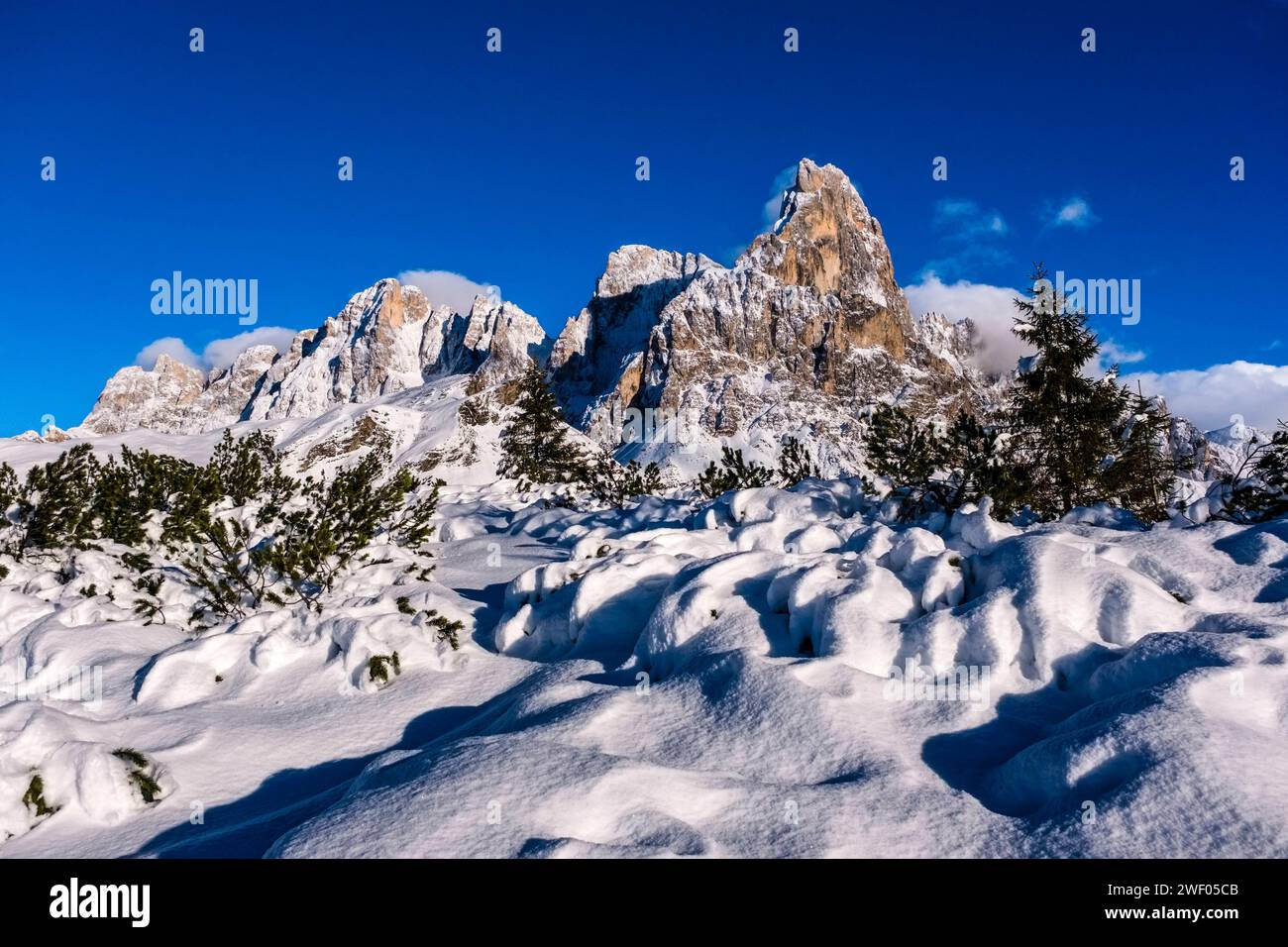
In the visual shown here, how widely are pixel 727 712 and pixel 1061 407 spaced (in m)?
16.0

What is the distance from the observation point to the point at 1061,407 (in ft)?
57.1

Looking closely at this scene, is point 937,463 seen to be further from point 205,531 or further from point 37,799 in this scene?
point 37,799

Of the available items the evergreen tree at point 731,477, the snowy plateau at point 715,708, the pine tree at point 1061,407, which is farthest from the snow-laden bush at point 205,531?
the pine tree at point 1061,407

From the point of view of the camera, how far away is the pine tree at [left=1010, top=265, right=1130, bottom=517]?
1580 centimetres

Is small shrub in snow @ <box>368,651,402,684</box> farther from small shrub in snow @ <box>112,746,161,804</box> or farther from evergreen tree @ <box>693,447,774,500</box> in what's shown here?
evergreen tree @ <box>693,447,774,500</box>

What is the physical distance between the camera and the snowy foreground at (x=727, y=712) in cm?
362

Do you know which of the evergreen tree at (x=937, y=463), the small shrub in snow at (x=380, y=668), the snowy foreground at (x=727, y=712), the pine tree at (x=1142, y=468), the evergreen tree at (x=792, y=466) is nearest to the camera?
the snowy foreground at (x=727, y=712)

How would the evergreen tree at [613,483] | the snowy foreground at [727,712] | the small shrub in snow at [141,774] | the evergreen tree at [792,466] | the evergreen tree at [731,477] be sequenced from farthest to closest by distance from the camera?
the evergreen tree at [613,483], the evergreen tree at [792,466], the evergreen tree at [731,477], the small shrub in snow at [141,774], the snowy foreground at [727,712]

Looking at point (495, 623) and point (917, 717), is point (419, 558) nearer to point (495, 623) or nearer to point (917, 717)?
point (495, 623)

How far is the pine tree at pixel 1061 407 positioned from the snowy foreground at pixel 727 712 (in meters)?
7.58

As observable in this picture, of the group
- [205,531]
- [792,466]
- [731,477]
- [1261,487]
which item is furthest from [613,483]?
[1261,487]

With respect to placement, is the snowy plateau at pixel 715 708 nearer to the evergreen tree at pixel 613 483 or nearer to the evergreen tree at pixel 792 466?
the evergreen tree at pixel 792 466

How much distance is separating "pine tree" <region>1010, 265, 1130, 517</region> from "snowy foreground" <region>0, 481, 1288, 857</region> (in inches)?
299
